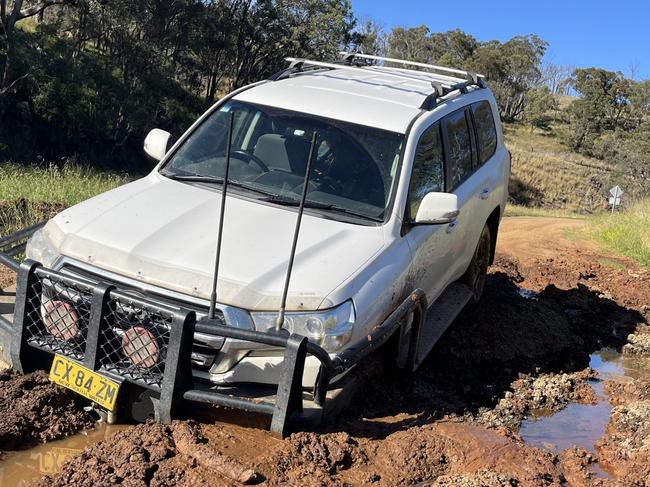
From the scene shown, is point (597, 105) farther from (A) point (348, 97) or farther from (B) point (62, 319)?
(B) point (62, 319)

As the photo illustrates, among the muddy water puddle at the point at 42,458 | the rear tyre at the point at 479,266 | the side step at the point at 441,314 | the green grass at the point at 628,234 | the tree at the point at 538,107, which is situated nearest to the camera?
the muddy water puddle at the point at 42,458

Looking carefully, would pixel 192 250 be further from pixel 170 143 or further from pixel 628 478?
pixel 628 478

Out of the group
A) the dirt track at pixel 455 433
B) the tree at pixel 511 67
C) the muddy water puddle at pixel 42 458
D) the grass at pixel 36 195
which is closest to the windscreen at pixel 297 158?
the dirt track at pixel 455 433

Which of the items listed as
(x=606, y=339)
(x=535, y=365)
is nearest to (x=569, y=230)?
(x=606, y=339)

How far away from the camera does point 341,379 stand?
4324 mm

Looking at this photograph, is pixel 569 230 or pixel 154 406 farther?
pixel 569 230

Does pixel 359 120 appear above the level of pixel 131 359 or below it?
above

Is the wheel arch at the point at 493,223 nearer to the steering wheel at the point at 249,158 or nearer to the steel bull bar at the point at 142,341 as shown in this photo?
the steering wheel at the point at 249,158

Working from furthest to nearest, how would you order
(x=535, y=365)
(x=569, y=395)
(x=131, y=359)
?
1. (x=535, y=365)
2. (x=569, y=395)
3. (x=131, y=359)

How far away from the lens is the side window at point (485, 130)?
6.97m

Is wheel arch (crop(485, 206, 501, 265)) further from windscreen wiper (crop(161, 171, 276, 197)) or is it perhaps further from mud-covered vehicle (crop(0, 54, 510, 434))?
windscreen wiper (crop(161, 171, 276, 197))

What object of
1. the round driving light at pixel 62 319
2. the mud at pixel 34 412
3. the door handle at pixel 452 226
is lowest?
the mud at pixel 34 412

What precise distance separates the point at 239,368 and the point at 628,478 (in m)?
2.11

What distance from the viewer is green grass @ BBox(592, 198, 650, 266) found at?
12891 millimetres
